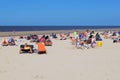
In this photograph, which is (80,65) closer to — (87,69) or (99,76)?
(87,69)

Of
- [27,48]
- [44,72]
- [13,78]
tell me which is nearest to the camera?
[13,78]

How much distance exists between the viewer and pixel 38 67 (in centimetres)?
1023

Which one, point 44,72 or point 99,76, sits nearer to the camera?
point 99,76

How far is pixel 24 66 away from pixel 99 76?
307cm

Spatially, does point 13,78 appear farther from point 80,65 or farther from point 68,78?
point 80,65

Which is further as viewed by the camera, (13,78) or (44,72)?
(44,72)

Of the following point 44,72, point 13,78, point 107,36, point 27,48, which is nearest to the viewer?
point 13,78

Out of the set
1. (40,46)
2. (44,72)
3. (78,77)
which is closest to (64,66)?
(44,72)

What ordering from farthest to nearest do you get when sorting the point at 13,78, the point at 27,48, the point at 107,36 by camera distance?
the point at 107,36 → the point at 27,48 → the point at 13,78

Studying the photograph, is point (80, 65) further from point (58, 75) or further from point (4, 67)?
point (4, 67)

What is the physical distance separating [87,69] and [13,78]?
106 inches

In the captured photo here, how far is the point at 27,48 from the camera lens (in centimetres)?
1486

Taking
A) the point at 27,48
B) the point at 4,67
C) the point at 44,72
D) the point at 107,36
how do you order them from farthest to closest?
the point at 107,36
the point at 27,48
the point at 4,67
the point at 44,72

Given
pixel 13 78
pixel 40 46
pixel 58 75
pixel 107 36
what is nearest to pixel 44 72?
pixel 58 75
